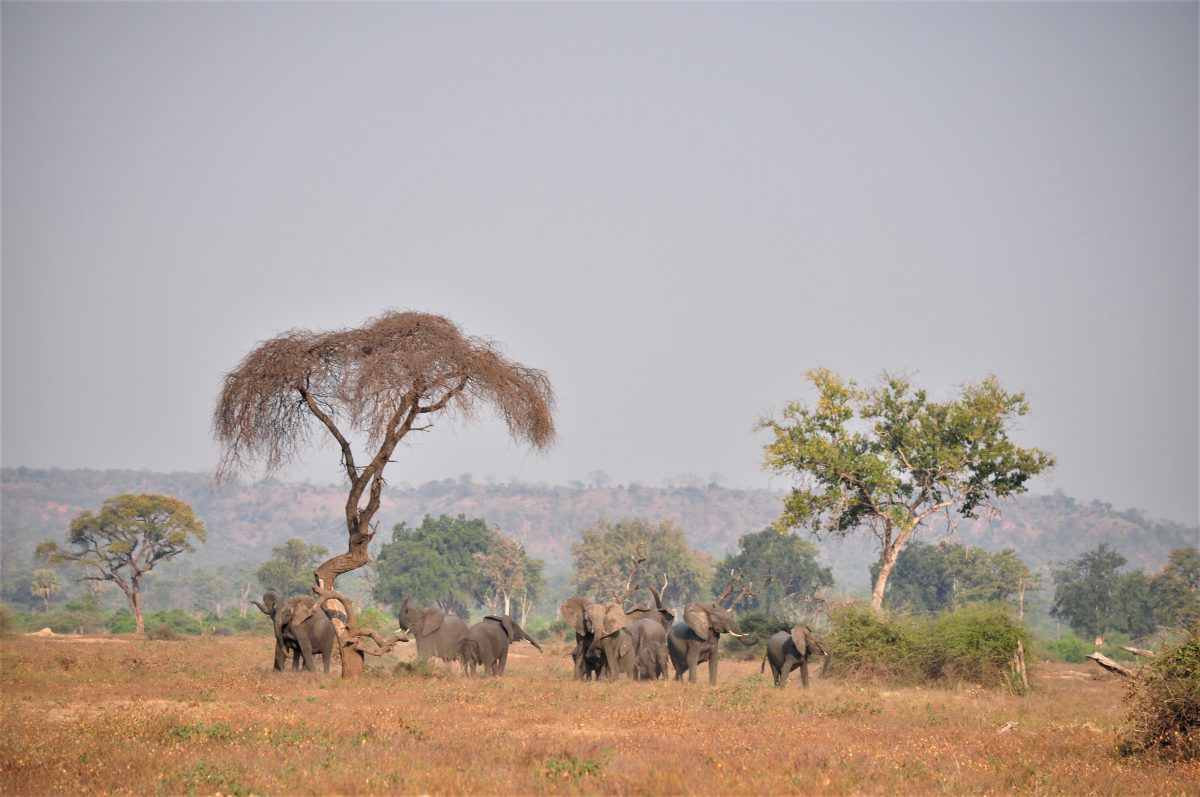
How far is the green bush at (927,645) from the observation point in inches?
1139

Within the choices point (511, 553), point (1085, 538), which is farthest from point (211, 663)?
point (1085, 538)

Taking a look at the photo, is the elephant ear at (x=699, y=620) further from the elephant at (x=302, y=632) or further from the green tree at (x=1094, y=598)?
the green tree at (x=1094, y=598)

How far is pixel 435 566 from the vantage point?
83188mm

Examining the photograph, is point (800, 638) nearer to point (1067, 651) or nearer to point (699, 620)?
point (699, 620)

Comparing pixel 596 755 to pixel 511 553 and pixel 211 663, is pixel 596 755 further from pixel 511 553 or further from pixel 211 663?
pixel 511 553

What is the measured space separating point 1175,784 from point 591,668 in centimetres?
1721

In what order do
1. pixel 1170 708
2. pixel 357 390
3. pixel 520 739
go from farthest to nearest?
pixel 357 390 < pixel 520 739 < pixel 1170 708

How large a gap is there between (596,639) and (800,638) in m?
5.13

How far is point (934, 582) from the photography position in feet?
258

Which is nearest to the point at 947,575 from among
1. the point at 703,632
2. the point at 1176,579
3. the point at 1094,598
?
the point at 1094,598

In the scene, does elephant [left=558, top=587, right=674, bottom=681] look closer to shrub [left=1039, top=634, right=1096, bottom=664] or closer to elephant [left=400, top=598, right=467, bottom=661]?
elephant [left=400, top=598, right=467, bottom=661]

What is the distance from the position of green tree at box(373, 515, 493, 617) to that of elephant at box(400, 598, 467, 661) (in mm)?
51237

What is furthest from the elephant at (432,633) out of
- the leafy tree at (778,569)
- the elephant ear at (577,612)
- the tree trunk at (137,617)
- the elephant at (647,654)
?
the leafy tree at (778,569)

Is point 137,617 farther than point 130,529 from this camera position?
No
